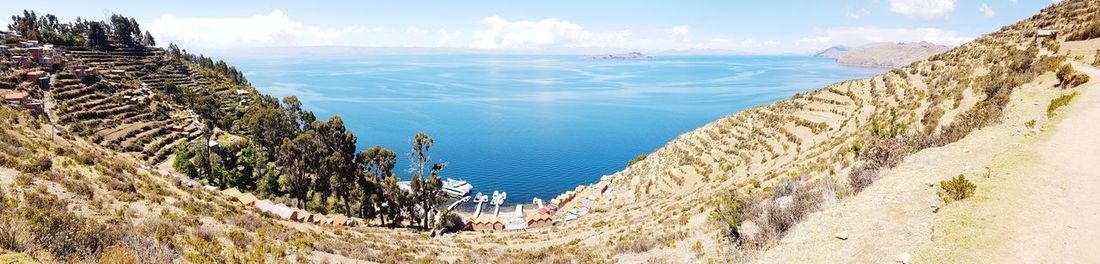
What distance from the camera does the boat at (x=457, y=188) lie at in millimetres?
62094

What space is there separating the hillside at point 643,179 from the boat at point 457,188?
53.4 ft

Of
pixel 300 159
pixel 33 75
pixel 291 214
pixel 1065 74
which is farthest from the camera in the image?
pixel 33 75

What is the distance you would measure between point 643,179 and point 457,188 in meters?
27.8

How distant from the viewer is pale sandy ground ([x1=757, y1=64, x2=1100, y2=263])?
8609mm

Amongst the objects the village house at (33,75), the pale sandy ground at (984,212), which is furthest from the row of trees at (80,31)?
the pale sandy ground at (984,212)

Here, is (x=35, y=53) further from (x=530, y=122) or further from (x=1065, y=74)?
(x=1065, y=74)

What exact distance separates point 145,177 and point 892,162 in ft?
117

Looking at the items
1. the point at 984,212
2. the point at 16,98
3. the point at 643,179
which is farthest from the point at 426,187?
the point at 16,98

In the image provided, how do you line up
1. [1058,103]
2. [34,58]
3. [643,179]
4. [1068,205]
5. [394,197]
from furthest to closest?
[34,58], [643,179], [394,197], [1058,103], [1068,205]

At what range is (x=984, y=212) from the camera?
9797 mm

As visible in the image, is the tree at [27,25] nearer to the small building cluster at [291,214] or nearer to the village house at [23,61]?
the village house at [23,61]

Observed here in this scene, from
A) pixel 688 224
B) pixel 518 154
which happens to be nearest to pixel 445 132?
pixel 518 154

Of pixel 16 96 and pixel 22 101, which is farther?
pixel 16 96

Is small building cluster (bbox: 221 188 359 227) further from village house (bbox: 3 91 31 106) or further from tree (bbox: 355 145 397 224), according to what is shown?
village house (bbox: 3 91 31 106)
